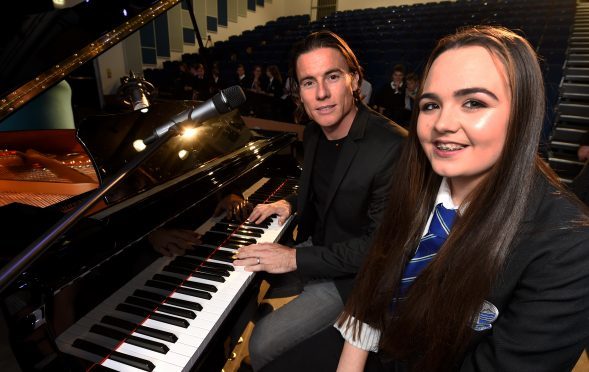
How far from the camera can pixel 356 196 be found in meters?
1.73

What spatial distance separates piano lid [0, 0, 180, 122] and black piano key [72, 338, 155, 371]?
78 cm

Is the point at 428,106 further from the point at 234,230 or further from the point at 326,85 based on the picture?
the point at 234,230

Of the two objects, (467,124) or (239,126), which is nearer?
(467,124)

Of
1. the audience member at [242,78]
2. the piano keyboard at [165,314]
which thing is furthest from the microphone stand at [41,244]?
the audience member at [242,78]

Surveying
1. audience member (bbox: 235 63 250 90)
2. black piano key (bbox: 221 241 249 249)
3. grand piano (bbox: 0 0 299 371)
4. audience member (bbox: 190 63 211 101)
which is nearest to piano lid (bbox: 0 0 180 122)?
grand piano (bbox: 0 0 299 371)

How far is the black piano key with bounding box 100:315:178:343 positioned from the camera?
1084mm

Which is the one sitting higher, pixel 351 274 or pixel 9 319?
pixel 9 319

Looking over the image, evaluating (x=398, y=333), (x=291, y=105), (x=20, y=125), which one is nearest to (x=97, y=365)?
(x=398, y=333)

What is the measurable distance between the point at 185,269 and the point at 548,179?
4.25 ft

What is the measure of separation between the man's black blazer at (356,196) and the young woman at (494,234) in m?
0.53

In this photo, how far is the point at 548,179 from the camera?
0.97m

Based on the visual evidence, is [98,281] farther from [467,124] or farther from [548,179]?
[548,179]

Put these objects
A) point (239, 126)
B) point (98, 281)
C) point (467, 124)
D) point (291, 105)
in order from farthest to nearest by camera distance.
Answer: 1. point (291, 105)
2. point (239, 126)
3. point (98, 281)
4. point (467, 124)

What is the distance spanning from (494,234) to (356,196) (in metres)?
0.84
